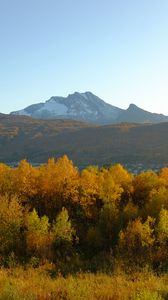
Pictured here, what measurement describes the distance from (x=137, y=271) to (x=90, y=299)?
12281mm

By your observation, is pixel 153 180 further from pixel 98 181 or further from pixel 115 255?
pixel 115 255

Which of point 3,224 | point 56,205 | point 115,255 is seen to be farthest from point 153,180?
point 3,224

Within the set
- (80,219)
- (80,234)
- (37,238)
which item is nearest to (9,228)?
(37,238)

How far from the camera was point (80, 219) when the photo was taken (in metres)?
42.2

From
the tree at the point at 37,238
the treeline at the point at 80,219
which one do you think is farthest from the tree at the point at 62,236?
the tree at the point at 37,238

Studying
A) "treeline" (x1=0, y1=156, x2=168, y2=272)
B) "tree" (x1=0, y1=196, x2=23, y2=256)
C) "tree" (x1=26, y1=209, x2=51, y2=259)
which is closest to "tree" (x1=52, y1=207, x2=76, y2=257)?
"treeline" (x1=0, y1=156, x2=168, y2=272)

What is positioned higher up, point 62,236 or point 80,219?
point 80,219

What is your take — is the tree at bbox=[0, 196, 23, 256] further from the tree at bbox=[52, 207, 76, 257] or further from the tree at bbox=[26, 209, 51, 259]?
the tree at bbox=[52, 207, 76, 257]

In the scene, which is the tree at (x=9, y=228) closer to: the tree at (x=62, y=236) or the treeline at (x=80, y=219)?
the treeline at (x=80, y=219)

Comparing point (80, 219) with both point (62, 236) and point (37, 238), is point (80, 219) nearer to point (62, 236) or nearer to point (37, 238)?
point (62, 236)

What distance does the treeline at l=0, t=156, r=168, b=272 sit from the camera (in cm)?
3312

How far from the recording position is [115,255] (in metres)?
33.4

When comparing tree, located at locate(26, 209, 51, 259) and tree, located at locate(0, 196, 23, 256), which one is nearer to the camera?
tree, located at locate(26, 209, 51, 259)

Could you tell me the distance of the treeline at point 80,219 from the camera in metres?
33.1
